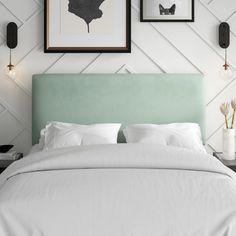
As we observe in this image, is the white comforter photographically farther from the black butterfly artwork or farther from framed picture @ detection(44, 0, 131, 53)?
the black butterfly artwork

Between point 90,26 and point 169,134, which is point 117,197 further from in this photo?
point 90,26

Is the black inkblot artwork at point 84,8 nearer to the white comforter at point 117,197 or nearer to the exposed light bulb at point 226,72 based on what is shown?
the exposed light bulb at point 226,72

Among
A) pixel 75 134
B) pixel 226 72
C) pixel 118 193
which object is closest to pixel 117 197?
pixel 118 193

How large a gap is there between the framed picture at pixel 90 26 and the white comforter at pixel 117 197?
1497 mm

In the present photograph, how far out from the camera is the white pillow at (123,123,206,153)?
331cm

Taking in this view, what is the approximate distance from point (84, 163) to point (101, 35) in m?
1.60

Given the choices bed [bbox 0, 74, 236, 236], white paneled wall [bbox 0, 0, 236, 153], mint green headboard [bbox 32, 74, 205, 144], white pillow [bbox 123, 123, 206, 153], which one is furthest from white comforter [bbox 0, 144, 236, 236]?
white paneled wall [bbox 0, 0, 236, 153]

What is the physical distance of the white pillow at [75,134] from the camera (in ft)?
10.9

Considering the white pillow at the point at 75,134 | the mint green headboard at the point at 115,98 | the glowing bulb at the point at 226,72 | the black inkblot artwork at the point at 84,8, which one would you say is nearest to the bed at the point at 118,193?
the white pillow at the point at 75,134

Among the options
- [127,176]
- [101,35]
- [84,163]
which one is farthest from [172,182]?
[101,35]

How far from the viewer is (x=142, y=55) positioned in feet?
12.6

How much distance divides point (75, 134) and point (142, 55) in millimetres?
942

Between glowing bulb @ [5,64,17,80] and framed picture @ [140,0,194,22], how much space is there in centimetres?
112

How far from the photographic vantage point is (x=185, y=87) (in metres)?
3.72
